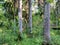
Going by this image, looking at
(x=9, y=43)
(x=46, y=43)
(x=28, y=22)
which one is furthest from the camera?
(x=28, y=22)

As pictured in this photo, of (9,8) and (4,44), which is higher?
(9,8)

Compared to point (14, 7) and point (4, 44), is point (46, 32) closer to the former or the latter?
point (4, 44)

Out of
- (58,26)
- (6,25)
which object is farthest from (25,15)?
(58,26)

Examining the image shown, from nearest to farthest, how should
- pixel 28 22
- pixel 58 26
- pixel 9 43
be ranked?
pixel 9 43
pixel 28 22
pixel 58 26

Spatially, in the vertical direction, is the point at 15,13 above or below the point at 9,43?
above

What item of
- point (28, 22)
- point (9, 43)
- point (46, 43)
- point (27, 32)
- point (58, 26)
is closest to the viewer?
point (46, 43)

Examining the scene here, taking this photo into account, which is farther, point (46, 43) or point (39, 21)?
point (39, 21)

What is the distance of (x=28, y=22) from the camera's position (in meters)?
12.5

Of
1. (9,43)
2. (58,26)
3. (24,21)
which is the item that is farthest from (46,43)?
(58,26)

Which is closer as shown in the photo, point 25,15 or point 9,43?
point 9,43

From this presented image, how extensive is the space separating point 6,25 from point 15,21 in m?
0.63

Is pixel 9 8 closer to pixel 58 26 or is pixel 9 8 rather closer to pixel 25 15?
pixel 25 15

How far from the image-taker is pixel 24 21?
12344 mm

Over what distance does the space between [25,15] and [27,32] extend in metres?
1.49
